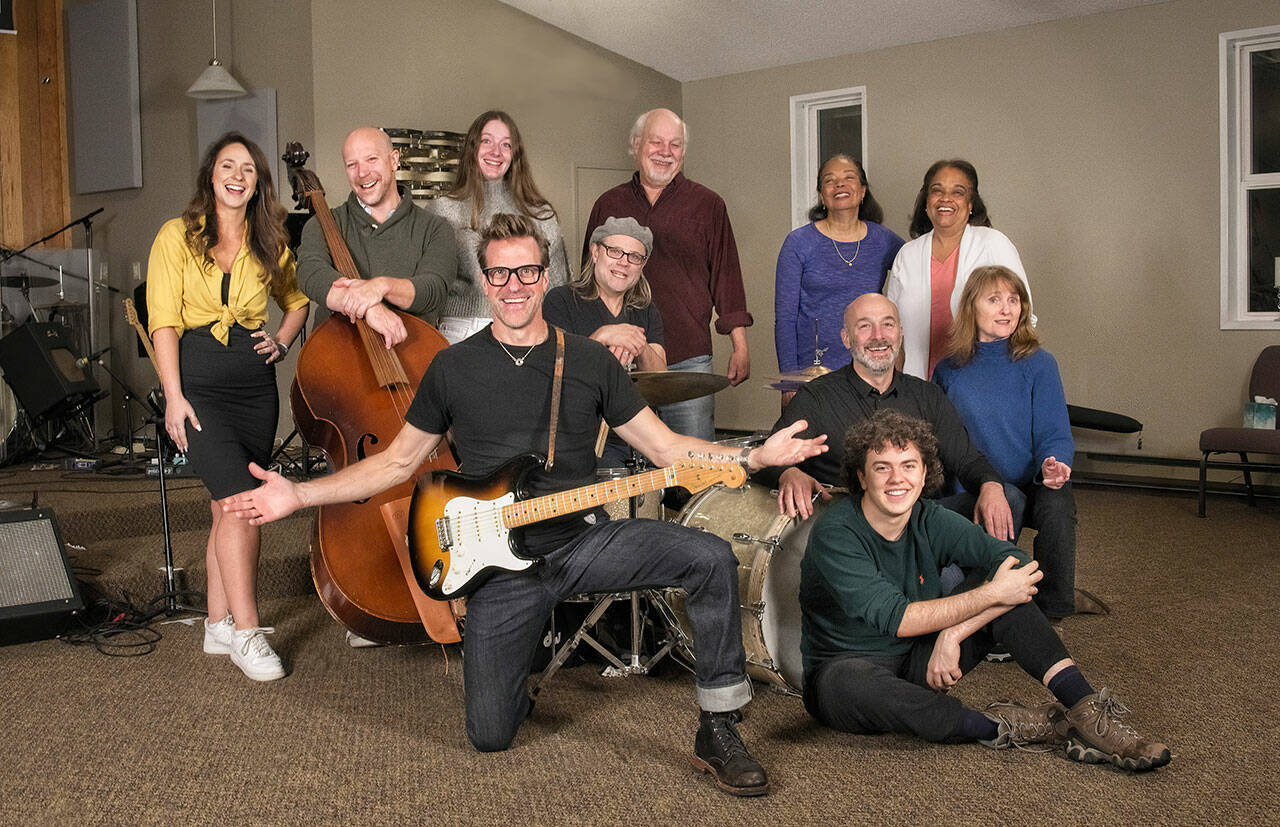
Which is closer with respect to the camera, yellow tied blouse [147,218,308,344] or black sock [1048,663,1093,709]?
black sock [1048,663,1093,709]

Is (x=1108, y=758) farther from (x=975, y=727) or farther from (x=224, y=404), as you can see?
(x=224, y=404)

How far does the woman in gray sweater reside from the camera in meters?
3.46

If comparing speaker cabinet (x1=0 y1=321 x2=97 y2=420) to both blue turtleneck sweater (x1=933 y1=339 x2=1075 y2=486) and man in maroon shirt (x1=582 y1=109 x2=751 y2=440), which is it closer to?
man in maroon shirt (x1=582 y1=109 x2=751 y2=440)

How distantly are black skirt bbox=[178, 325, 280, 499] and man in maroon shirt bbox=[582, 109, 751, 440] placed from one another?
119 cm

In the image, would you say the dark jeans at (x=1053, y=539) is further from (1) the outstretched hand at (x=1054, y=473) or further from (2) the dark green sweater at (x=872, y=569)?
(2) the dark green sweater at (x=872, y=569)

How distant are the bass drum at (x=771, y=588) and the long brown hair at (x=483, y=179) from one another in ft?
3.99

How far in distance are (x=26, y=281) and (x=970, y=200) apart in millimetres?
5733

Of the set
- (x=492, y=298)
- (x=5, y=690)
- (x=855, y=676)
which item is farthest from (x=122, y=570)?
(x=855, y=676)

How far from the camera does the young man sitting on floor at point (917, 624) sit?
2521 mm

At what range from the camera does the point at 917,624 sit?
257cm

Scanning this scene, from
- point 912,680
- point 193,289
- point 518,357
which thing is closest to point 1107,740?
point 912,680

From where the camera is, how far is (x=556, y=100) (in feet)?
25.1

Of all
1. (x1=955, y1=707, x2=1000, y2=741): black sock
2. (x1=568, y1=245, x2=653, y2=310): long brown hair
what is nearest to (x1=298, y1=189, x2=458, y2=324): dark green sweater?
(x1=568, y1=245, x2=653, y2=310): long brown hair

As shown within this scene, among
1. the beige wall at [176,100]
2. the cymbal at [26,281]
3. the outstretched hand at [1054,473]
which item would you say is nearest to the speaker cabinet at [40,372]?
the cymbal at [26,281]
